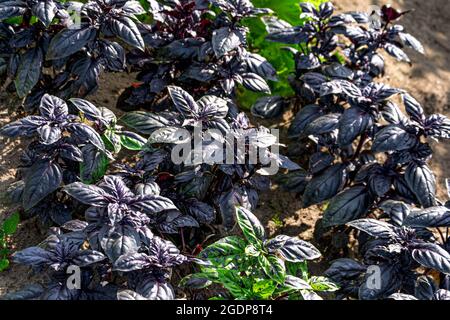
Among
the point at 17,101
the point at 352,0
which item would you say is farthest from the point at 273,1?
the point at 17,101

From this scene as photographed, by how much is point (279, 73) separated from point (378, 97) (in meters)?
1.17

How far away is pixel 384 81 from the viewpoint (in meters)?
5.25

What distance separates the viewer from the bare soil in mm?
3717

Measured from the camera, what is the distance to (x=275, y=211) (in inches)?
166

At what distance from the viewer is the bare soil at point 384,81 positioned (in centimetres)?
372

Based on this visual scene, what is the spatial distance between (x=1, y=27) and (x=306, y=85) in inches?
77.8

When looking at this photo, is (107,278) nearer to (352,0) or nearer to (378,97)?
(378,97)

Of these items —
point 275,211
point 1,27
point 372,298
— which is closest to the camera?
point 372,298

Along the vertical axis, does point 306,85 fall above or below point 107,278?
above

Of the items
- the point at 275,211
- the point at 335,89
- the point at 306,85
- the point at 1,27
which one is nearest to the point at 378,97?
the point at 335,89
